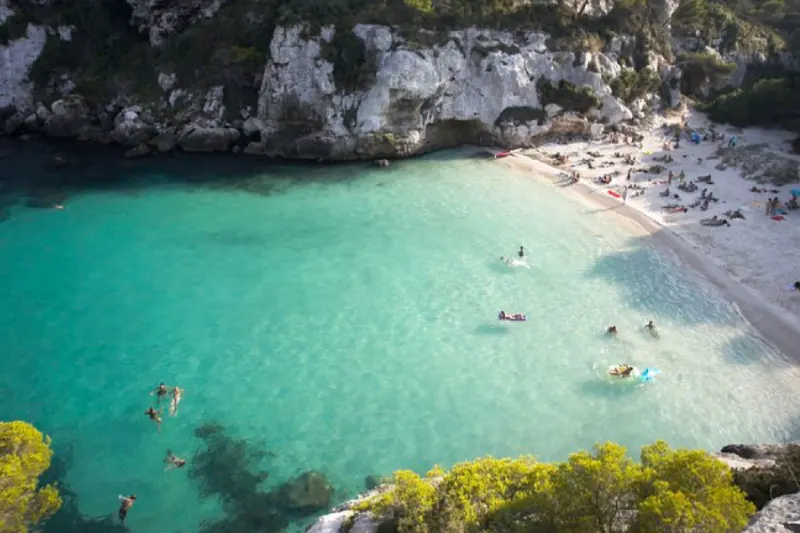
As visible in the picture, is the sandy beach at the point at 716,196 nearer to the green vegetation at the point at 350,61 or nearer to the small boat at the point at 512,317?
the small boat at the point at 512,317

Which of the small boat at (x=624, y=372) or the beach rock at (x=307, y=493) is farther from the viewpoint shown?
the small boat at (x=624, y=372)

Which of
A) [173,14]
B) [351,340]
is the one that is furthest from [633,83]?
[173,14]

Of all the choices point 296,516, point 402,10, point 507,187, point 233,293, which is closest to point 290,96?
point 402,10

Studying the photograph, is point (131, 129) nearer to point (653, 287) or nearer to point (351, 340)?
point (351, 340)

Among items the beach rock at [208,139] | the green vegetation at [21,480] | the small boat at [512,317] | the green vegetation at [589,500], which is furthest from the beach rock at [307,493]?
the beach rock at [208,139]

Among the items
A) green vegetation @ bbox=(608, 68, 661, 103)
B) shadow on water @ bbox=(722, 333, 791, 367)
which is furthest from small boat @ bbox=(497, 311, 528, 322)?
green vegetation @ bbox=(608, 68, 661, 103)

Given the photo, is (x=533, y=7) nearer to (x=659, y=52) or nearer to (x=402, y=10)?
(x=402, y=10)
